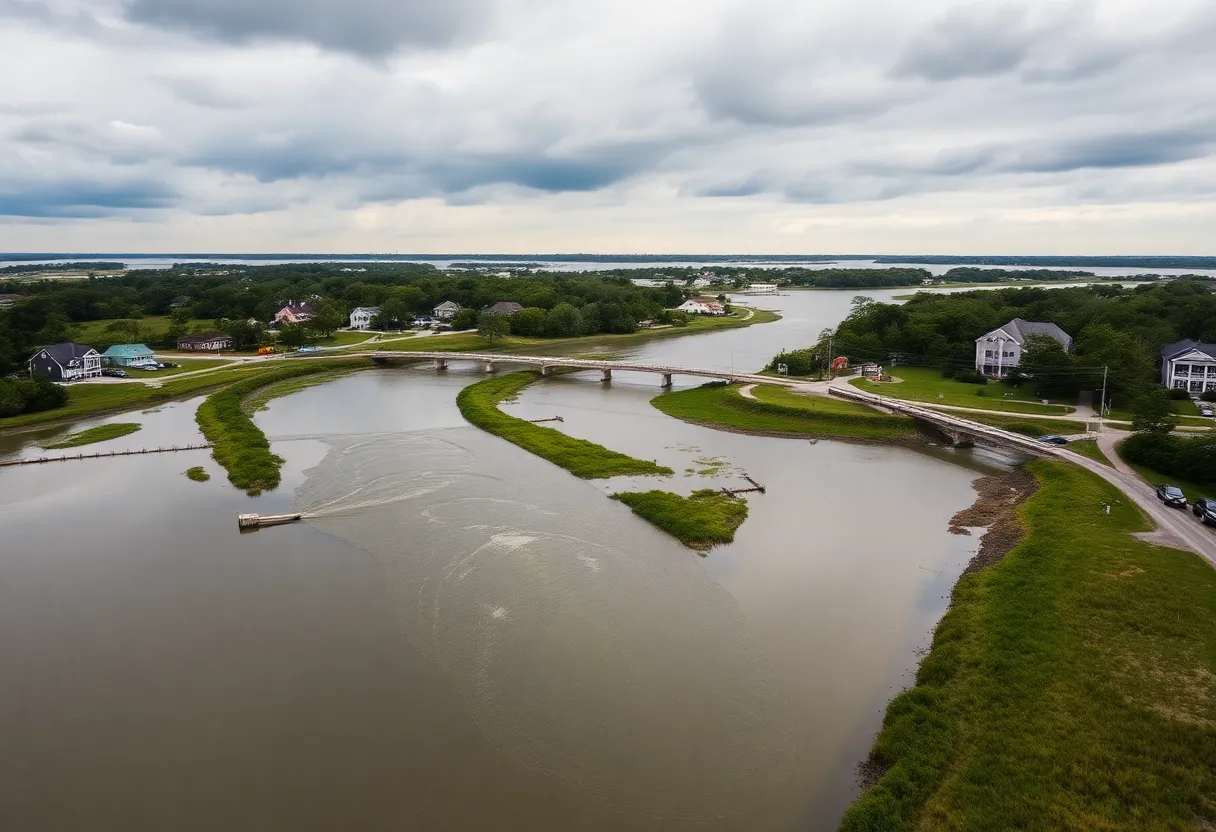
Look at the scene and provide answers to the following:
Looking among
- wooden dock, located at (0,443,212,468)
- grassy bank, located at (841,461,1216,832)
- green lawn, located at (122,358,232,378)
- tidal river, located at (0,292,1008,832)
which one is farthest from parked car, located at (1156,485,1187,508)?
green lawn, located at (122,358,232,378)

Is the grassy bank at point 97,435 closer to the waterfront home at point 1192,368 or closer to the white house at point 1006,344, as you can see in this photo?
the white house at point 1006,344

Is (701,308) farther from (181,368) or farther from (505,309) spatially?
(181,368)

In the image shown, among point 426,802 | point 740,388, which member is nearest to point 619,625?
point 426,802

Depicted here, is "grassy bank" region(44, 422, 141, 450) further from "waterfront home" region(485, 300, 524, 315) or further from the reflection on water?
"waterfront home" region(485, 300, 524, 315)

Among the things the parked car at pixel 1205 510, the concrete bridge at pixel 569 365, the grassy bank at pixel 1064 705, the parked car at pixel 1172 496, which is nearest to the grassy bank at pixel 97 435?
the concrete bridge at pixel 569 365

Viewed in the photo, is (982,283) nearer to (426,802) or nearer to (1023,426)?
(1023,426)

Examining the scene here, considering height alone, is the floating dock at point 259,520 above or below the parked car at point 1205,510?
below
